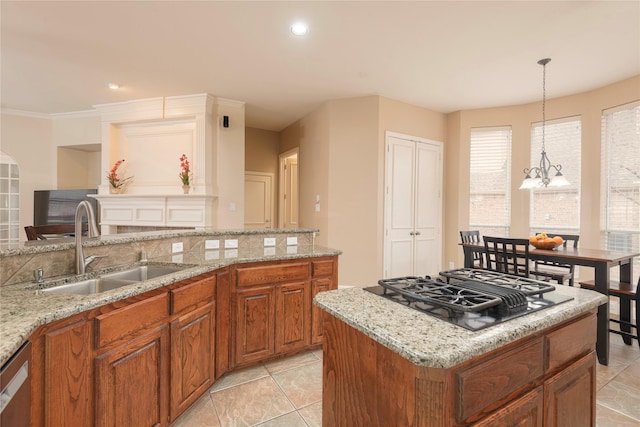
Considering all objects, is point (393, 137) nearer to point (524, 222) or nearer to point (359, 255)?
point (359, 255)

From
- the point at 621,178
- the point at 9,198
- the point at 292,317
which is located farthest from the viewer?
the point at 9,198

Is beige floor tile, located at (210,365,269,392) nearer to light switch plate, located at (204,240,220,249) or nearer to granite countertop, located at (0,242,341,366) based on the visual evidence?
granite countertop, located at (0,242,341,366)

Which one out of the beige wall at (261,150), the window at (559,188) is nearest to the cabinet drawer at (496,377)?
the window at (559,188)

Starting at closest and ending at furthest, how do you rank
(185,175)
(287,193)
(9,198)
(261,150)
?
(185,175), (9,198), (261,150), (287,193)

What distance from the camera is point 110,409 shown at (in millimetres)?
1312

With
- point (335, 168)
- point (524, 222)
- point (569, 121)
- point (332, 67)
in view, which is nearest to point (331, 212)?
point (335, 168)

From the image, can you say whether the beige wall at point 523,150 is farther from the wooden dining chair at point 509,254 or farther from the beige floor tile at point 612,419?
the beige floor tile at point 612,419

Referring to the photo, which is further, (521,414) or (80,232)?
(80,232)

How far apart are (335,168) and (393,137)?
98cm

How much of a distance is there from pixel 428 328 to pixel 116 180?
5137 millimetres

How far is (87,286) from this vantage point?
164 cm

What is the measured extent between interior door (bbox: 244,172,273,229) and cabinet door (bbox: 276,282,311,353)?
385 centimetres

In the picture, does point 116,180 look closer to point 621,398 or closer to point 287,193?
point 287,193

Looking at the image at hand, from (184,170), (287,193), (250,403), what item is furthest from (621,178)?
(184,170)
